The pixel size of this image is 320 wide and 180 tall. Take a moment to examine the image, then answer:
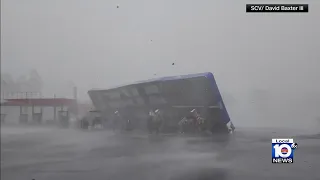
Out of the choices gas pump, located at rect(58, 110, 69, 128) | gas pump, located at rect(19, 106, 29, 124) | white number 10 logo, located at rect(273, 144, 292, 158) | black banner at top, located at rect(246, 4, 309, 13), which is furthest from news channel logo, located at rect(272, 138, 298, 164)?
gas pump, located at rect(19, 106, 29, 124)

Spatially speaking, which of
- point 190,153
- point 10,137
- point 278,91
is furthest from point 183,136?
point 10,137

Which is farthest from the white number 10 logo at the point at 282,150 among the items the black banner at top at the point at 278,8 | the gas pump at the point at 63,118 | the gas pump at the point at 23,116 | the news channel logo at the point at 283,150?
the gas pump at the point at 23,116

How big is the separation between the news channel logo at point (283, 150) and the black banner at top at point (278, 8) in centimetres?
88

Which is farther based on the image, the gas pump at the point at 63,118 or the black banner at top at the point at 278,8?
the gas pump at the point at 63,118

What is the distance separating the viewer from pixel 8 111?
7.27 feet

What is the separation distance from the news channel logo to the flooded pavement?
1.3 inches

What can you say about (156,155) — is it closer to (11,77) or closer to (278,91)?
(278,91)

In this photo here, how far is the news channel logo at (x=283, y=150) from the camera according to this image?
7.07 ft

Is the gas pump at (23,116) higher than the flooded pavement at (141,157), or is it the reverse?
the gas pump at (23,116)

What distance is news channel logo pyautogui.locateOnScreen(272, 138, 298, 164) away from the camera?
2.16 metres

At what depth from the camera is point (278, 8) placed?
2.12 meters

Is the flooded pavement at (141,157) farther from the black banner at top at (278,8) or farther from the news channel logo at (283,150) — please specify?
the black banner at top at (278,8)

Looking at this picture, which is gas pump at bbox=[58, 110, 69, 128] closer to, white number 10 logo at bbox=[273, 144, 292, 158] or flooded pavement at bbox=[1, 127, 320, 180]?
flooded pavement at bbox=[1, 127, 320, 180]

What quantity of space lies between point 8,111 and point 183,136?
1.25 m
